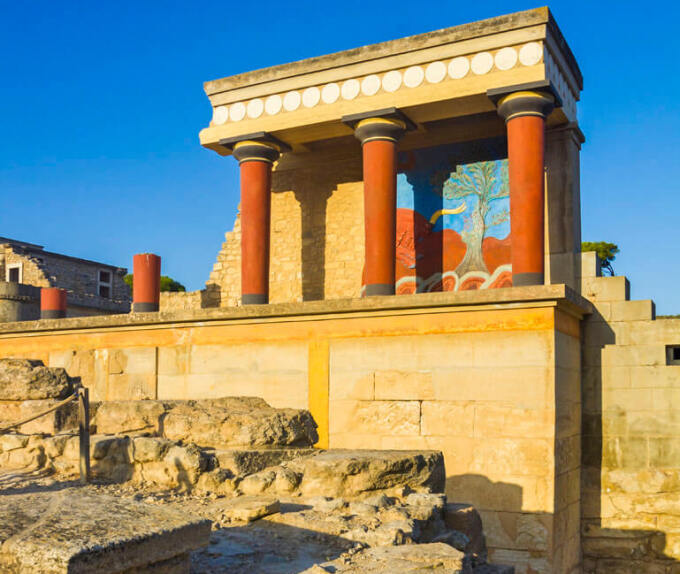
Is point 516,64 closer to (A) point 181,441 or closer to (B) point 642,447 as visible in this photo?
(B) point 642,447

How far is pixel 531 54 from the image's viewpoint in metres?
10.8

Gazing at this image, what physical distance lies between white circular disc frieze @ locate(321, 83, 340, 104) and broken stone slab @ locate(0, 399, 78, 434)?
6.30 m

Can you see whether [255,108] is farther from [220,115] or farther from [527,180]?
[527,180]

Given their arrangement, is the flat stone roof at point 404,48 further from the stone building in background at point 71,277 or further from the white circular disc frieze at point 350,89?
the stone building in background at point 71,277

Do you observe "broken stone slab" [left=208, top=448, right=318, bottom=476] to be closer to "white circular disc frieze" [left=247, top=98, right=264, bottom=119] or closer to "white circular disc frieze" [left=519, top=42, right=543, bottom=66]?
"white circular disc frieze" [left=519, top=42, right=543, bottom=66]

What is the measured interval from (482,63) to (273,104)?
11.8 ft

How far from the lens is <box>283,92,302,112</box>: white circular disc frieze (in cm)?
1261

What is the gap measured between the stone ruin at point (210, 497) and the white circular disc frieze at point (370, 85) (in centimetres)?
567

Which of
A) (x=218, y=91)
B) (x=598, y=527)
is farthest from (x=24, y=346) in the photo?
(x=598, y=527)

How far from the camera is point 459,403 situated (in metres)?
8.48

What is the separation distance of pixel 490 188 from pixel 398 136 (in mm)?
2092

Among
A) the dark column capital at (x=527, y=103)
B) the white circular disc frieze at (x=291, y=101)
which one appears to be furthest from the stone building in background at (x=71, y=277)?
the dark column capital at (x=527, y=103)

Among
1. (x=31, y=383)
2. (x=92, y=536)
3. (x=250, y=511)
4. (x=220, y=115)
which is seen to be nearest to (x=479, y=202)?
(x=220, y=115)

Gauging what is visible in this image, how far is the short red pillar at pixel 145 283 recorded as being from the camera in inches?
501
